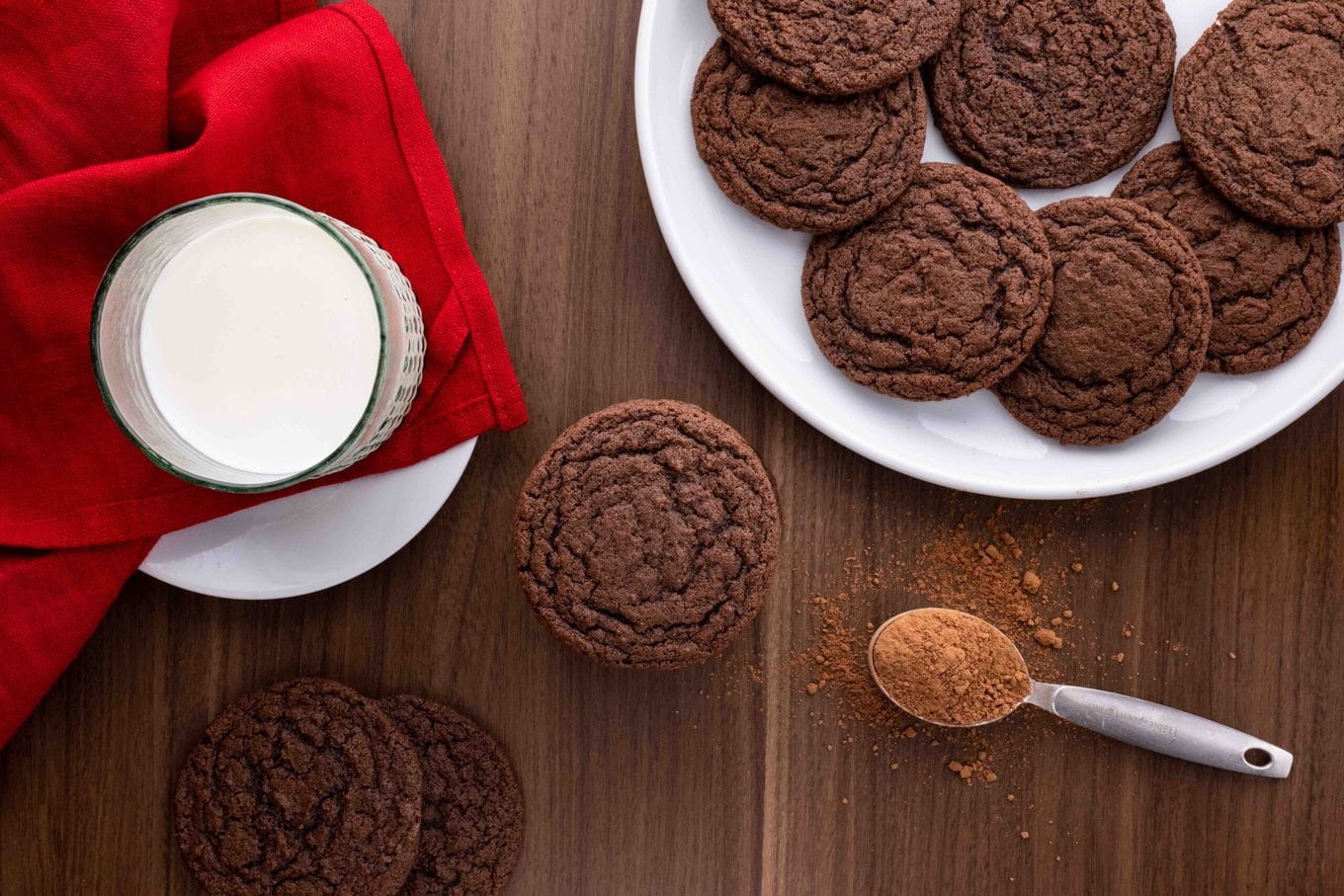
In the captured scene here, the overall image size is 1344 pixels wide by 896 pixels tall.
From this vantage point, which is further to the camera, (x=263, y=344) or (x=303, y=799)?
(x=303, y=799)

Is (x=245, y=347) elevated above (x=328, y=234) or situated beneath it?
situated beneath

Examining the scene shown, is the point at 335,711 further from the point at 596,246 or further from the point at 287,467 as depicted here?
the point at 596,246

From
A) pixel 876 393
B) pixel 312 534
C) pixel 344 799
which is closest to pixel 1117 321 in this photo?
pixel 876 393

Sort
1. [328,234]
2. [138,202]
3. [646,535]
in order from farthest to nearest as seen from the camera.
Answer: [646,535] < [138,202] < [328,234]

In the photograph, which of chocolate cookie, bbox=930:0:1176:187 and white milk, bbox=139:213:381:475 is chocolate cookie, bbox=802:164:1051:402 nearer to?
chocolate cookie, bbox=930:0:1176:187

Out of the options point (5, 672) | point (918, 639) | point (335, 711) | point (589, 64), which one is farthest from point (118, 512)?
point (918, 639)

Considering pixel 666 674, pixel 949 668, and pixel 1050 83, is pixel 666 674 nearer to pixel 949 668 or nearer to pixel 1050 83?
pixel 949 668

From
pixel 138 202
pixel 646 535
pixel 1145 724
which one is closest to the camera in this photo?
pixel 138 202
